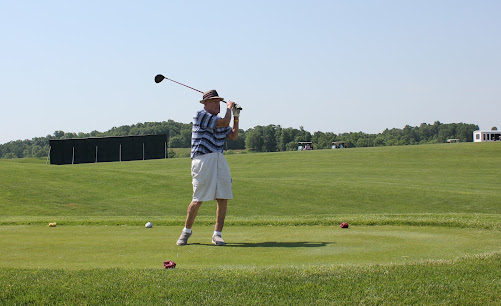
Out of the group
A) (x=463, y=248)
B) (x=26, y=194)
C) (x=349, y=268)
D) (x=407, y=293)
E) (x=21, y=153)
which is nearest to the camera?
(x=407, y=293)

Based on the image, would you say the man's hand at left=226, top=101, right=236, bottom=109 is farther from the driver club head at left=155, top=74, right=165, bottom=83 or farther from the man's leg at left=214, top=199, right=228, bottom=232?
the driver club head at left=155, top=74, right=165, bottom=83

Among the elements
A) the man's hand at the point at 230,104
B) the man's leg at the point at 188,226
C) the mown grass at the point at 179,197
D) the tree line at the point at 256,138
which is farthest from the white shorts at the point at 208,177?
the tree line at the point at 256,138

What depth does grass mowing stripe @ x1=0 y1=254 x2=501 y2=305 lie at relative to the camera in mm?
4637

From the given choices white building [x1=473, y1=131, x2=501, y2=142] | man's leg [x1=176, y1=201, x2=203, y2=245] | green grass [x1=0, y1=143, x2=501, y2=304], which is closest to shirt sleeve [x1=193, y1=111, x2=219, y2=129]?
man's leg [x1=176, y1=201, x2=203, y2=245]

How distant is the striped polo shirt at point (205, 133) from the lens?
26.8 feet

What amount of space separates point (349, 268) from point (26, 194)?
2304 centimetres

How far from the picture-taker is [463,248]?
→ 6.91 metres

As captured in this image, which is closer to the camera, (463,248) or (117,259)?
(117,259)

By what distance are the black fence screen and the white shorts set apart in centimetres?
6289

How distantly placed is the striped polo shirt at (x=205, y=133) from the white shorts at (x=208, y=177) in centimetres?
10

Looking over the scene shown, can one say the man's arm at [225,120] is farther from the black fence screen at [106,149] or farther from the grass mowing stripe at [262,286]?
the black fence screen at [106,149]

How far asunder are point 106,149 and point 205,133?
6658 cm

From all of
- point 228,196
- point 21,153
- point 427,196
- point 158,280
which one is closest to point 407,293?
point 158,280

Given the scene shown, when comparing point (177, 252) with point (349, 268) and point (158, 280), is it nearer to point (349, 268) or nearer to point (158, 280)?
point (158, 280)
